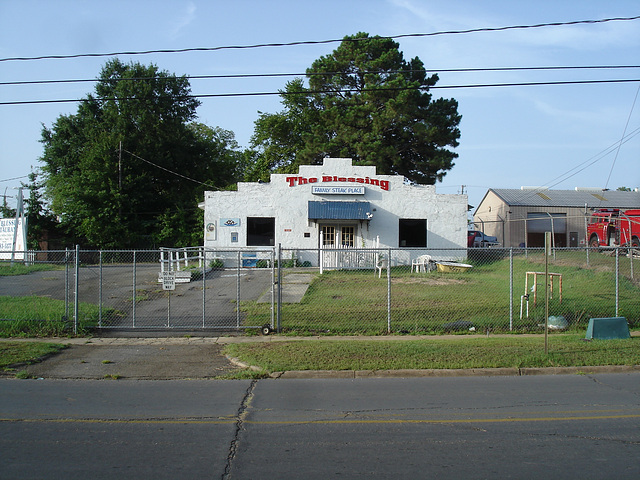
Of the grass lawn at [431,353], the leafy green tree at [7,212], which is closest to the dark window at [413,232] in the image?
the grass lawn at [431,353]

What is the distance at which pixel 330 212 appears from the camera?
26703 mm

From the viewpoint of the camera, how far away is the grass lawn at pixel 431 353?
934 centimetres

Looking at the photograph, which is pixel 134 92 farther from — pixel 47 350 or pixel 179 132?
pixel 47 350

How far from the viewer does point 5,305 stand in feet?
46.5

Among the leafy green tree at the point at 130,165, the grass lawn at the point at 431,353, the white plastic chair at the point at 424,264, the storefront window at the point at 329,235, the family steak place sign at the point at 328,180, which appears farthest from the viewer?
the leafy green tree at the point at 130,165

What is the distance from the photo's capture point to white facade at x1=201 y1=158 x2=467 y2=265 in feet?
89.5

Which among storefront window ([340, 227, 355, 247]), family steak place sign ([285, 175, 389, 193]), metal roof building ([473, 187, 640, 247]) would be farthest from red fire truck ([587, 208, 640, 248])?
storefront window ([340, 227, 355, 247])

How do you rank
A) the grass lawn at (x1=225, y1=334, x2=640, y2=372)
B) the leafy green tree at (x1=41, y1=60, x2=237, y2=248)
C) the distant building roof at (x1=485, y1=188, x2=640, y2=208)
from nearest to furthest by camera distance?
1. the grass lawn at (x1=225, y1=334, x2=640, y2=372)
2. the leafy green tree at (x1=41, y1=60, x2=237, y2=248)
3. the distant building roof at (x1=485, y1=188, x2=640, y2=208)

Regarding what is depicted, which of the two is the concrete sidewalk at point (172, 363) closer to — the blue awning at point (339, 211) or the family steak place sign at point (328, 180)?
the blue awning at point (339, 211)

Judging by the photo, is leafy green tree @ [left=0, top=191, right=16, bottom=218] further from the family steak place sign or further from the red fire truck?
the red fire truck

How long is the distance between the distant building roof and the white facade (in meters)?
19.0

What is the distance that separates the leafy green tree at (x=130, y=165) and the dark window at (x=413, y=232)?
61.1 feet

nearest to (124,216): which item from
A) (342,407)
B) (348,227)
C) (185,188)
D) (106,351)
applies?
(185,188)

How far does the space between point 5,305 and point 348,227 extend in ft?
56.8
